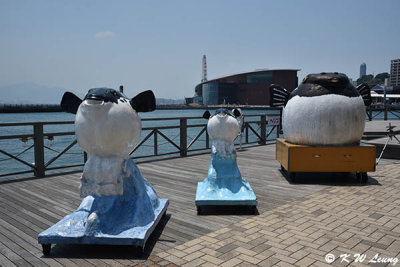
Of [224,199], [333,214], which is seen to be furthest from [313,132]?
[224,199]

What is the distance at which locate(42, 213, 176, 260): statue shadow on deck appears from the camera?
339 centimetres

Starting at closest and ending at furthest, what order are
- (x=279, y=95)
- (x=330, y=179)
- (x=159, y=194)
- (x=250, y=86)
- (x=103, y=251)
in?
(x=103, y=251) < (x=159, y=194) < (x=330, y=179) < (x=279, y=95) < (x=250, y=86)

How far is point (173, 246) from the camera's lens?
3.61 metres

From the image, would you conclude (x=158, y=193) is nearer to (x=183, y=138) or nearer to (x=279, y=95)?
(x=279, y=95)

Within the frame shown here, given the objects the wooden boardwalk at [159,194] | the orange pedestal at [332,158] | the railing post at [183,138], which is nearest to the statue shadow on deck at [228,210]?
the wooden boardwalk at [159,194]

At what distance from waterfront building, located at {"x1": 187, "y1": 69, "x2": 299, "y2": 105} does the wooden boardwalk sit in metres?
66.3

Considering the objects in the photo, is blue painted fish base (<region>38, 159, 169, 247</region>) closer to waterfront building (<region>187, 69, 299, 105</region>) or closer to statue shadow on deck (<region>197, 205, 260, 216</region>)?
statue shadow on deck (<region>197, 205, 260, 216</region>)

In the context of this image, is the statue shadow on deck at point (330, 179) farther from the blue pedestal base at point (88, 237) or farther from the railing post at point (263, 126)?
the railing post at point (263, 126)

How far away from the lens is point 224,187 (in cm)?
492

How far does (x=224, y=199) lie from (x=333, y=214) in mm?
1558

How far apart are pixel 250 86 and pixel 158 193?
74.1 metres

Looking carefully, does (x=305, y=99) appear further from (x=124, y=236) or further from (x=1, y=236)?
(x=1, y=236)

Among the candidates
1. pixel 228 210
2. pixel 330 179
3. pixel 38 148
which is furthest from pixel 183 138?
pixel 228 210

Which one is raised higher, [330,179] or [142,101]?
[142,101]
